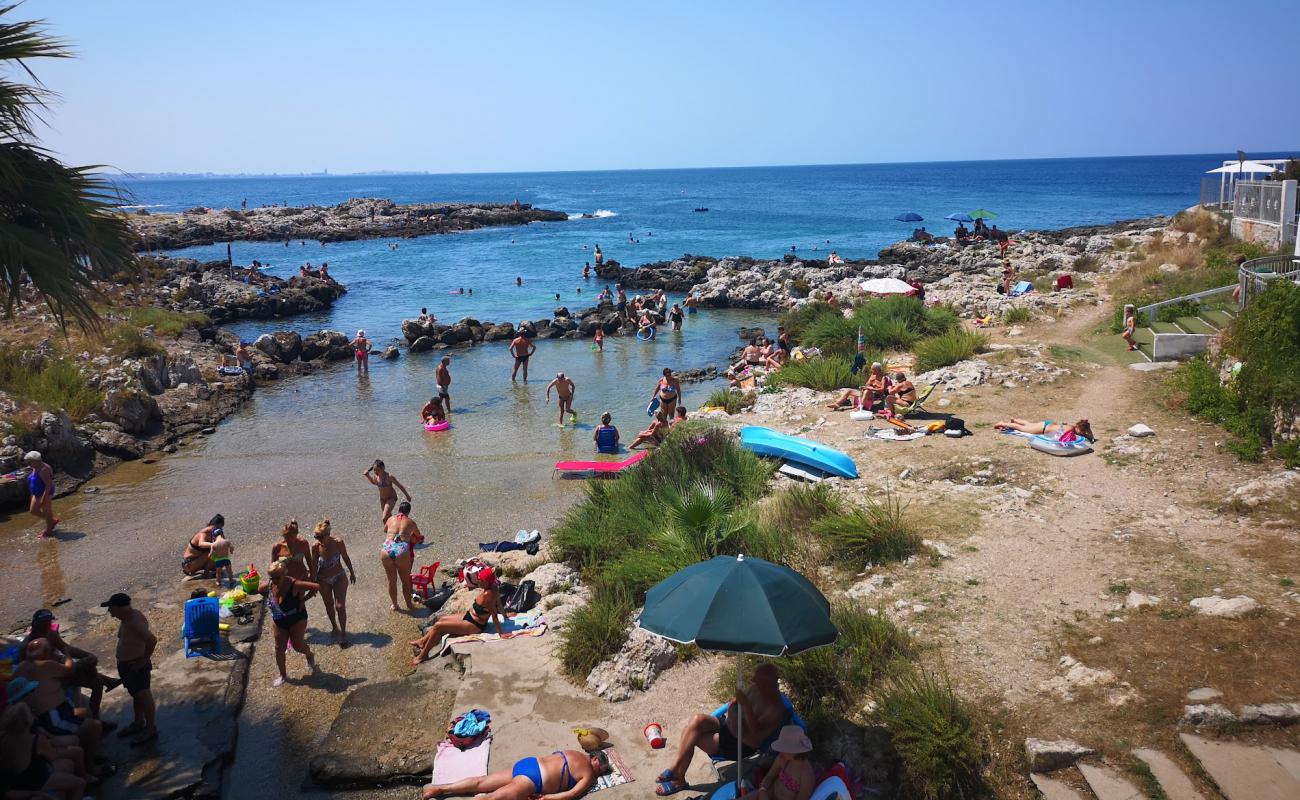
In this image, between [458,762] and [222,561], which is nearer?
[458,762]

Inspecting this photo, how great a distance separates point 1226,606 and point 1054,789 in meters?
2.96

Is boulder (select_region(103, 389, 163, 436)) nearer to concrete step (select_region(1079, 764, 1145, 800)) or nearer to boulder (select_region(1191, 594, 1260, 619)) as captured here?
concrete step (select_region(1079, 764, 1145, 800))

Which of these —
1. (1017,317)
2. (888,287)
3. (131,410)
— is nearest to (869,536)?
(888,287)

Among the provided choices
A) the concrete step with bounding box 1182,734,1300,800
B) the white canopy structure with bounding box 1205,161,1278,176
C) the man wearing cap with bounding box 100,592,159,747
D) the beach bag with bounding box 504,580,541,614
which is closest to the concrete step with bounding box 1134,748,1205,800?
the concrete step with bounding box 1182,734,1300,800

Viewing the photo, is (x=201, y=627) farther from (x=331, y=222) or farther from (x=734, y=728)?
(x=331, y=222)

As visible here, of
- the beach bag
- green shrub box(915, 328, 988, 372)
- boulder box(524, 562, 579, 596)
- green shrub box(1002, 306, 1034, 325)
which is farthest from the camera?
green shrub box(1002, 306, 1034, 325)

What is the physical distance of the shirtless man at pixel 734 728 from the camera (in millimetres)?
6363

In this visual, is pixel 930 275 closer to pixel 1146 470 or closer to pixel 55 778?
pixel 1146 470

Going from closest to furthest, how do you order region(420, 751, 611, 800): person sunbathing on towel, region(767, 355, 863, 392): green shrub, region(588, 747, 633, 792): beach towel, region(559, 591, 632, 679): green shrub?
region(420, 751, 611, 800): person sunbathing on towel → region(588, 747, 633, 792): beach towel → region(559, 591, 632, 679): green shrub → region(767, 355, 863, 392): green shrub

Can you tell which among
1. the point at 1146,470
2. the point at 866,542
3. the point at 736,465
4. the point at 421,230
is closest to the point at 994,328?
the point at 1146,470

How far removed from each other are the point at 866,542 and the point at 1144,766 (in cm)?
381

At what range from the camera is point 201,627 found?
9227mm

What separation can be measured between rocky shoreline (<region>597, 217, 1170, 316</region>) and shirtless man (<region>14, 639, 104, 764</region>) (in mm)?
24595

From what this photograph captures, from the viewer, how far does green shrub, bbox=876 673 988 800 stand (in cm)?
590
